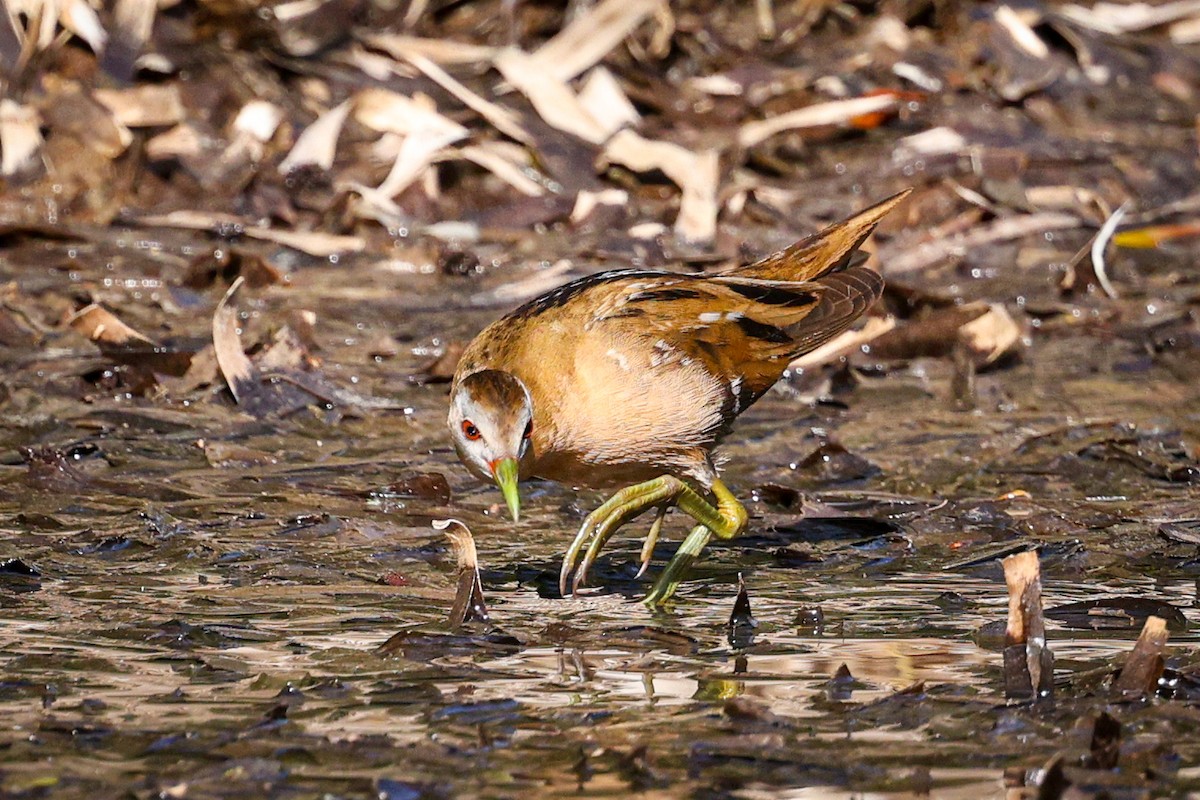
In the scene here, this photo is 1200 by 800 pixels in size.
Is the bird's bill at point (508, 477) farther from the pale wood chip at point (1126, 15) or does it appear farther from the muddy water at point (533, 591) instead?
the pale wood chip at point (1126, 15)

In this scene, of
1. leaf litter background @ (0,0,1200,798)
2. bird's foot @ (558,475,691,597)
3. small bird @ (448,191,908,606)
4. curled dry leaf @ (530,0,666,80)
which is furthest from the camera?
curled dry leaf @ (530,0,666,80)

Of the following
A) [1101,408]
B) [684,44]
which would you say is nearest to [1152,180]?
[684,44]

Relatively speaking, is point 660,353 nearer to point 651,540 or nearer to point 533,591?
point 651,540

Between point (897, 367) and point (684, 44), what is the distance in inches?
155

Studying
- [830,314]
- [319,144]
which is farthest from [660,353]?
[319,144]

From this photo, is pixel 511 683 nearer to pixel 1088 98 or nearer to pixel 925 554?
pixel 925 554

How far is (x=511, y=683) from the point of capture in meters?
3.71

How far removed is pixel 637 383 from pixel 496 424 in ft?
1.86

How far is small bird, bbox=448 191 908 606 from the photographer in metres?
4.52

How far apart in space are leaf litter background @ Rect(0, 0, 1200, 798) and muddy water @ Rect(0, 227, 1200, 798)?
0.05 ft

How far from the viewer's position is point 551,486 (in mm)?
5789

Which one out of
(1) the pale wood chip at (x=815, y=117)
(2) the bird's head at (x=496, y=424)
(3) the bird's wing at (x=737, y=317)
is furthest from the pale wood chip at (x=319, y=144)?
(2) the bird's head at (x=496, y=424)

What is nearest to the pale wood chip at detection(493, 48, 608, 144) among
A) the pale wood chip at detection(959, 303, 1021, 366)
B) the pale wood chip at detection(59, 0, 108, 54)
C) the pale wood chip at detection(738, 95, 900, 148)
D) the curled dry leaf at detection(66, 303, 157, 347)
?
the pale wood chip at detection(738, 95, 900, 148)

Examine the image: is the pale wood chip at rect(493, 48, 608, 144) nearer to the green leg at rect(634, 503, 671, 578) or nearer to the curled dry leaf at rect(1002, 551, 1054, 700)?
the green leg at rect(634, 503, 671, 578)
